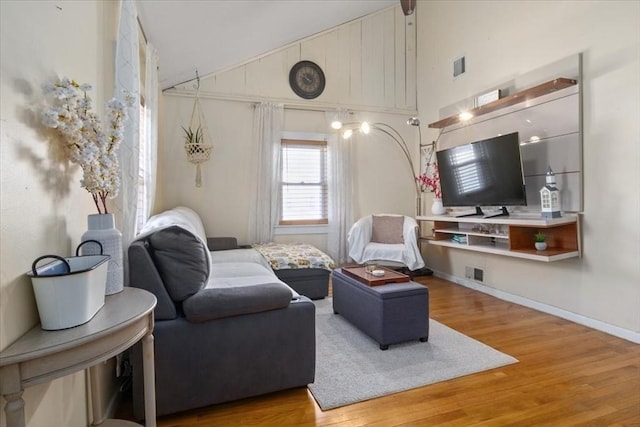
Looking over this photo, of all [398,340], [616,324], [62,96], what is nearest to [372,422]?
[398,340]

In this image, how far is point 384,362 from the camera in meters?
2.21

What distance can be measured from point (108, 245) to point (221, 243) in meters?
2.79

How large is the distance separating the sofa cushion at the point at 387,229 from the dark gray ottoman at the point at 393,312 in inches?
84.3

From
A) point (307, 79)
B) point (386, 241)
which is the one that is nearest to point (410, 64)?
point (307, 79)

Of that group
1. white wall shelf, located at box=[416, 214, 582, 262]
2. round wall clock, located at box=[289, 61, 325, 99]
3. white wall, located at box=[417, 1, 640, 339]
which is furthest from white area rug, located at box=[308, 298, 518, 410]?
round wall clock, located at box=[289, 61, 325, 99]

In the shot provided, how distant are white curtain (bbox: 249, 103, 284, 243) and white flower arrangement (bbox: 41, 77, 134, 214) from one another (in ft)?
10.1

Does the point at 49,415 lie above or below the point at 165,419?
above

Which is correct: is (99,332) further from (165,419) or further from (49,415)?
(165,419)

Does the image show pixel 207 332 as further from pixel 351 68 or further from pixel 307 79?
pixel 351 68

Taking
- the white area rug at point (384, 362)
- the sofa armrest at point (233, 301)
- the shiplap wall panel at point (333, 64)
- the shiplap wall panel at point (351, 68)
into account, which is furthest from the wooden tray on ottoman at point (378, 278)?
the shiplap wall panel at point (333, 64)

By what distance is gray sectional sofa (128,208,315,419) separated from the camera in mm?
1646

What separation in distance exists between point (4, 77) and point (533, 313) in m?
3.89

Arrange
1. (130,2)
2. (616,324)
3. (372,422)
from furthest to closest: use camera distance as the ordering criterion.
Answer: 1. (616,324)
2. (130,2)
3. (372,422)

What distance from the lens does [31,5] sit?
1056mm
